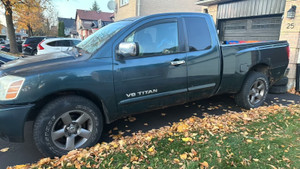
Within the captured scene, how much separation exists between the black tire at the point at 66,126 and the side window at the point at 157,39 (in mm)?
1134

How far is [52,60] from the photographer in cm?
284

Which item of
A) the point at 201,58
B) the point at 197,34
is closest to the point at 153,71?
the point at 201,58

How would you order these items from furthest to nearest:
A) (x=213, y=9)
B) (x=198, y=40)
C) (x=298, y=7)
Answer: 1. (x=213, y=9)
2. (x=298, y=7)
3. (x=198, y=40)

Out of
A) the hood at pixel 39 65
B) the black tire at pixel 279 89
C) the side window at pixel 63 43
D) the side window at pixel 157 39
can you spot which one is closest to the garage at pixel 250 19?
the black tire at pixel 279 89

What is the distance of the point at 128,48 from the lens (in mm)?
2814

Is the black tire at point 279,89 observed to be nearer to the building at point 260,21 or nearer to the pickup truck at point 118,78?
the building at point 260,21

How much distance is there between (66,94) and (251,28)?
810 centimetres

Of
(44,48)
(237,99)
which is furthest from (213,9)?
(44,48)

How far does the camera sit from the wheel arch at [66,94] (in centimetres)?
260

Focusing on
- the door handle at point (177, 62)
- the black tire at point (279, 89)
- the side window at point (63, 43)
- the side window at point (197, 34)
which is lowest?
Answer: the black tire at point (279, 89)

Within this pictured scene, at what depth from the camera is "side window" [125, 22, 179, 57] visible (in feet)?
10.5

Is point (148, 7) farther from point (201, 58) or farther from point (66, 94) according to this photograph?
point (66, 94)

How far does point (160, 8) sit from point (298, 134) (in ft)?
50.7

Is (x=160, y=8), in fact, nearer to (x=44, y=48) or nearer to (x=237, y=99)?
(x=44, y=48)
